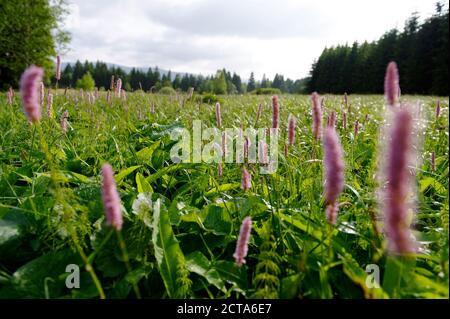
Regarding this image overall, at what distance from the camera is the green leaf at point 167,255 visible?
137 centimetres

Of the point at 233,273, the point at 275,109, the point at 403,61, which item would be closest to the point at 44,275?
the point at 233,273

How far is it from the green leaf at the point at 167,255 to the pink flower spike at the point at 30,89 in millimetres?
686

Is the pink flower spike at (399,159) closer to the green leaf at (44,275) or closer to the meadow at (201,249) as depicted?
the meadow at (201,249)

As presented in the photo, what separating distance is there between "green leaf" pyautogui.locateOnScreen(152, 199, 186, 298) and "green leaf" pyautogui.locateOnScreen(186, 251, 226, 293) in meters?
0.05

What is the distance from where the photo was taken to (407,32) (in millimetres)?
58719

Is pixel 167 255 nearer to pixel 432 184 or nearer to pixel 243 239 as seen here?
pixel 243 239

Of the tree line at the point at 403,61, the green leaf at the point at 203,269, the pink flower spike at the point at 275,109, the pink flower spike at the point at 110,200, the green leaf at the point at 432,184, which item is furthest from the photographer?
the tree line at the point at 403,61

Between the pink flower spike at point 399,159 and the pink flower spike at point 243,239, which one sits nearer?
the pink flower spike at point 399,159

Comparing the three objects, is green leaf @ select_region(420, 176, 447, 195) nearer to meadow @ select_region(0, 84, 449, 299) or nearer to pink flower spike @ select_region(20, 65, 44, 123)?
meadow @ select_region(0, 84, 449, 299)

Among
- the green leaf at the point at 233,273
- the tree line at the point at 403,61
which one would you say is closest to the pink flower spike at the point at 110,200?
the green leaf at the point at 233,273

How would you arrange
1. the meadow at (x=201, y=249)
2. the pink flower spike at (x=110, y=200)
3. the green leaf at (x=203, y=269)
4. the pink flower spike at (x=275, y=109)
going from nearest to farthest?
the pink flower spike at (x=110, y=200)
the meadow at (x=201, y=249)
the green leaf at (x=203, y=269)
the pink flower spike at (x=275, y=109)

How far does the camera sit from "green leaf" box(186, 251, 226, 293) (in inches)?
55.2

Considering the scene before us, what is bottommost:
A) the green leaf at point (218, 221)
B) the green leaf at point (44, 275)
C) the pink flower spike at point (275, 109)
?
the green leaf at point (44, 275)
